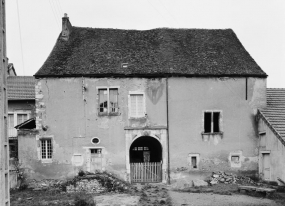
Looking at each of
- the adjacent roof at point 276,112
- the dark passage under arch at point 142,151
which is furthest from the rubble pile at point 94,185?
the adjacent roof at point 276,112

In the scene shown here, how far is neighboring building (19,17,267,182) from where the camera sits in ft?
81.5

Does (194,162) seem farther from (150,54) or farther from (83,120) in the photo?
(150,54)

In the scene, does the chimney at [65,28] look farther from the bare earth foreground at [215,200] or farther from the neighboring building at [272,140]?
the neighboring building at [272,140]

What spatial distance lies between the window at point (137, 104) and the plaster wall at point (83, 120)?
271mm

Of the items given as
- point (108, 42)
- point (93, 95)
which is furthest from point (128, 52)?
point (93, 95)

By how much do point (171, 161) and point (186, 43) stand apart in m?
8.19

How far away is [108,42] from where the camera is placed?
2762cm

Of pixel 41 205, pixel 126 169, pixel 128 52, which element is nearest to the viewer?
pixel 41 205

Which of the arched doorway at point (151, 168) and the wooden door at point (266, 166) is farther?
the arched doorway at point (151, 168)

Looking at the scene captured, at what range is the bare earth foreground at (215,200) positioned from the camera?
18.8m

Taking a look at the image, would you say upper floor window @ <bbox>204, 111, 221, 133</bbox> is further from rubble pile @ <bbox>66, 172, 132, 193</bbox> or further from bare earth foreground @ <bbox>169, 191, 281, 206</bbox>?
rubble pile @ <bbox>66, 172, 132, 193</bbox>

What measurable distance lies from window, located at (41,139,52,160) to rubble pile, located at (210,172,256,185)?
32.1ft

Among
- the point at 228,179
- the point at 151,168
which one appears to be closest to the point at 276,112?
the point at 228,179

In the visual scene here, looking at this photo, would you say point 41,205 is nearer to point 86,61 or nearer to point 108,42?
point 86,61
